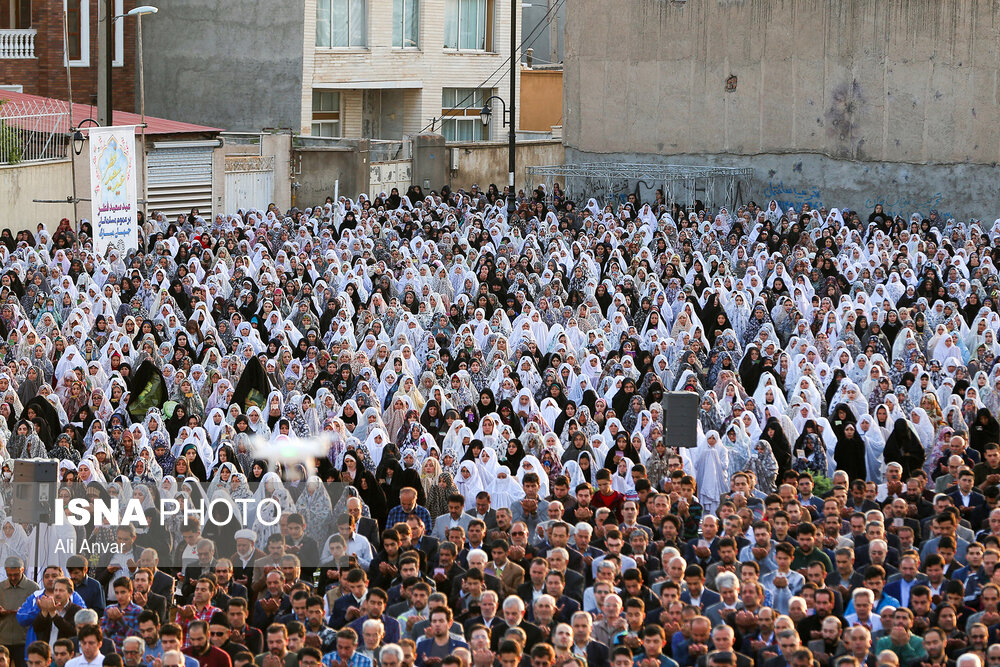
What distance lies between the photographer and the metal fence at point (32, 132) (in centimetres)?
2625

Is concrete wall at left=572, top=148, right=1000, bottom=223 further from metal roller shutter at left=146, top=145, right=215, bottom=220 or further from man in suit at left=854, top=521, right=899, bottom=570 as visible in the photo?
man in suit at left=854, top=521, right=899, bottom=570

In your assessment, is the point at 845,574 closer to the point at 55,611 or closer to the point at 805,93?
the point at 55,611

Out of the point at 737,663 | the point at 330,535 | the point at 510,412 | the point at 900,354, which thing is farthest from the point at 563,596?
the point at 900,354

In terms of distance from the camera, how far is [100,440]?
43.5ft

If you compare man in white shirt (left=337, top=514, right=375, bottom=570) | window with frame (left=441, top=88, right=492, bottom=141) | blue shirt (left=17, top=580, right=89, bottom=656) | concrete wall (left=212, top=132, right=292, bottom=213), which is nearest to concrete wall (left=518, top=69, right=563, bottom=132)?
window with frame (left=441, top=88, right=492, bottom=141)

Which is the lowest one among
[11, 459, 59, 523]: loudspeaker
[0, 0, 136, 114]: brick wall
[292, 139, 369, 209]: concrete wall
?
[11, 459, 59, 523]: loudspeaker

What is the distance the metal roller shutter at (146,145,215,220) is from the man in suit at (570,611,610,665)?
22260 mm

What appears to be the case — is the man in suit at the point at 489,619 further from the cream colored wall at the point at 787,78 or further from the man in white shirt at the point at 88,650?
the cream colored wall at the point at 787,78

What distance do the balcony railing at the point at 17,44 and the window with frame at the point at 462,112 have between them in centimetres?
1023

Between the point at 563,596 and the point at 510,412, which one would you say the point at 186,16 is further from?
the point at 563,596

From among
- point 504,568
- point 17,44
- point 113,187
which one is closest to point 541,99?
point 17,44

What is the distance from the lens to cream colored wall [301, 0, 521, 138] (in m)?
38.9

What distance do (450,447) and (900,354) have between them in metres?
6.21

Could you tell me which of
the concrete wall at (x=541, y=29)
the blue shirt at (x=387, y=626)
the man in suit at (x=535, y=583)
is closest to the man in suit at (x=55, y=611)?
the blue shirt at (x=387, y=626)
